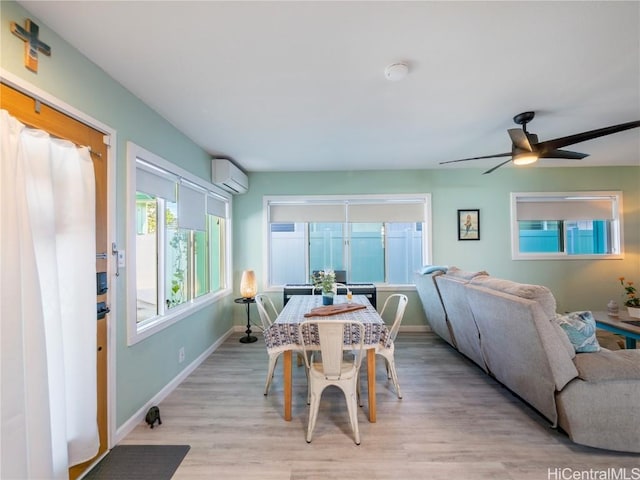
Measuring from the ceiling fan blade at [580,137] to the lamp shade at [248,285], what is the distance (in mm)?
3619

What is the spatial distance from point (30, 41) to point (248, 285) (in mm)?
3141

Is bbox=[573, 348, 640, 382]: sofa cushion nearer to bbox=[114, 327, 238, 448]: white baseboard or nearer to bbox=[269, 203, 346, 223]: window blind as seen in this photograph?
bbox=[114, 327, 238, 448]: white baseboard

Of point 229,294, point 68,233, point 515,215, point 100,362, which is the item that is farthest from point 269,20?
point 515,215

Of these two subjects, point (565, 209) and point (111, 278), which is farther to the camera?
point (565, 209)

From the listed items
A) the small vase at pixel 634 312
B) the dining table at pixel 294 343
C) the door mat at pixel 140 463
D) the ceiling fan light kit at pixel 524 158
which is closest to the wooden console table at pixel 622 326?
the small vase at pixel 634 312

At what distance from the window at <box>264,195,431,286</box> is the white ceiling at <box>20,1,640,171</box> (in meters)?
1.52

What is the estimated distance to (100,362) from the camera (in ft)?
6.04

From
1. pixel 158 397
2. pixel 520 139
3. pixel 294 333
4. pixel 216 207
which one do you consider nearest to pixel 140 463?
pixel 158 397

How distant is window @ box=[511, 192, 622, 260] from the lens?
14.5 feet

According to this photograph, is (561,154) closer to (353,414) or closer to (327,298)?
(327,298)

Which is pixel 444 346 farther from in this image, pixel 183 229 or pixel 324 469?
pixel 183 229

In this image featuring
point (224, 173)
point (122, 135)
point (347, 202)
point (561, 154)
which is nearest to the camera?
point (122, 135)

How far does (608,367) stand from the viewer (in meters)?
1.75

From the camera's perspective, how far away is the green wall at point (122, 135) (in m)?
1.46
